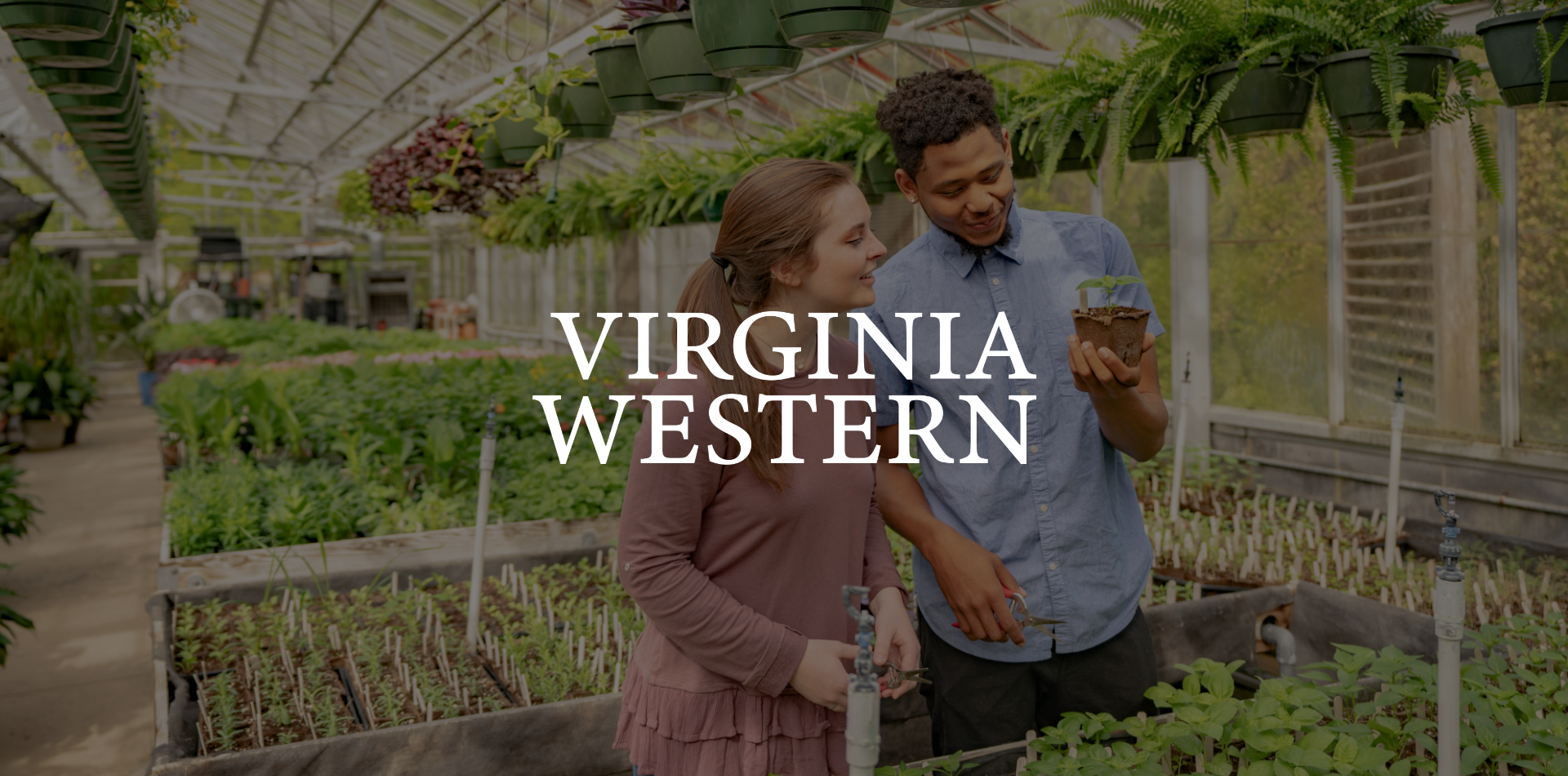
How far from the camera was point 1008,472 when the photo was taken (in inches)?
59.9

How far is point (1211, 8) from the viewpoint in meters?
2.12

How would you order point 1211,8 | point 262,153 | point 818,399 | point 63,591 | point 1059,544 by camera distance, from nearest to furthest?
point 818,399 < point 1059,544 < point 1211,8 < point 63,591 < point 262,153

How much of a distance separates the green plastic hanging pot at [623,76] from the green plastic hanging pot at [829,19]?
0.62 meters

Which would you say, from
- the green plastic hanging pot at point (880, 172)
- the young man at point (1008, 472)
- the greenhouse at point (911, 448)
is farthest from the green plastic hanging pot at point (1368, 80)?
the green plastic hanging pot at point (880, 172)

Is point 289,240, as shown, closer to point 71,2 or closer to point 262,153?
point 262,153

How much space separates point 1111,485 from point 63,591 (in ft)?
17.8

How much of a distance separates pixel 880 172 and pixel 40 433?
979cm

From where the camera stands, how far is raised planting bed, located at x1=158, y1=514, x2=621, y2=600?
3.44 meters

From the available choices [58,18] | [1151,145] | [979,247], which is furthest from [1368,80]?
[58,18]

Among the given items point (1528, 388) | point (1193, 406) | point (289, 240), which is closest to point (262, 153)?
Answer: point (289, 240)

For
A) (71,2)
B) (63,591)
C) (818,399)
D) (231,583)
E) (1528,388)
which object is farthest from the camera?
(63,591)

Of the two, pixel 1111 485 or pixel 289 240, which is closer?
pixel 1111 485

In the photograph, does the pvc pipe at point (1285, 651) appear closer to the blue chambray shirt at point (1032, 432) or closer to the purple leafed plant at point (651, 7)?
the blue chambray shirt at point (1032, 432)

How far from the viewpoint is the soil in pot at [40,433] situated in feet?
32.0
